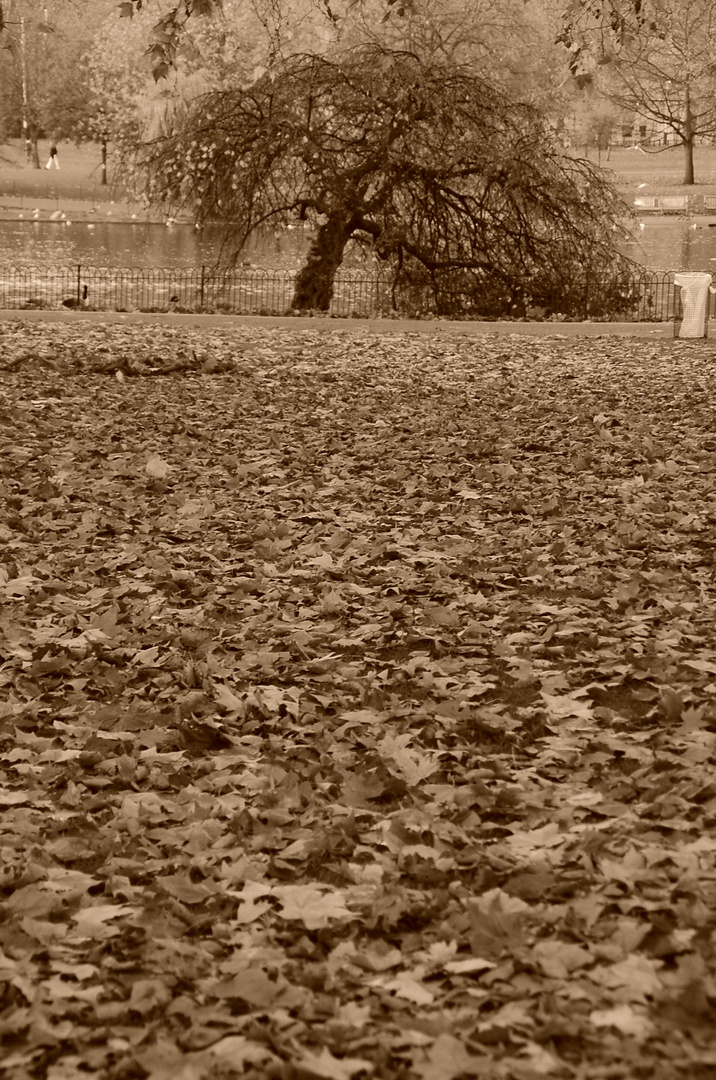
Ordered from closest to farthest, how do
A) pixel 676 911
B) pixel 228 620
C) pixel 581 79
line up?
pixel 676 911
pixel 228 620
pixel 581 79

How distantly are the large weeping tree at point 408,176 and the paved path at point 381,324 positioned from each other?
7.55ft

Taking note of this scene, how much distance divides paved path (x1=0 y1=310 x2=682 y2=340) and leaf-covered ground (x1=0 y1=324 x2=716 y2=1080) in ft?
32.4

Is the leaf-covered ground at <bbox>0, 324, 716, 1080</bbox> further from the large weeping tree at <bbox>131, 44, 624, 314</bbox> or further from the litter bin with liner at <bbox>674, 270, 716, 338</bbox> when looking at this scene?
the large weeping tree at <bbox>131, 44, 624, 314</bbox>

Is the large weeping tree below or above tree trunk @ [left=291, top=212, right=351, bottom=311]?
above

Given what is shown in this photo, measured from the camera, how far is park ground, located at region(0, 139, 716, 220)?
5753 cm

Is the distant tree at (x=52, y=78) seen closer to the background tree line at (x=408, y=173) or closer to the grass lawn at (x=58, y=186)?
the grass lawn at (x=58, y=186)

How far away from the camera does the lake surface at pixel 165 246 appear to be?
36.2 metres

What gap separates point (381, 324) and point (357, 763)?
16142mm

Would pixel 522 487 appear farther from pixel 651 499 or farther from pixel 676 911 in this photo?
pixel 676 911

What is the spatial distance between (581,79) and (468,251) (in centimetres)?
1083

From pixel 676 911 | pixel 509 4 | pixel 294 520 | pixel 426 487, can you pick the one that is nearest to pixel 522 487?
pixel 426 487

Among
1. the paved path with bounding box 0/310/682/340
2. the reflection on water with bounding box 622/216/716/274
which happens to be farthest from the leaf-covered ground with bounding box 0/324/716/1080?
the reflection on water with bounding box 622/216/716/274

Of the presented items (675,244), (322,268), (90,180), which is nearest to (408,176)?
(322,268)

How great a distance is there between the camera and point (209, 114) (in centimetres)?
2252
